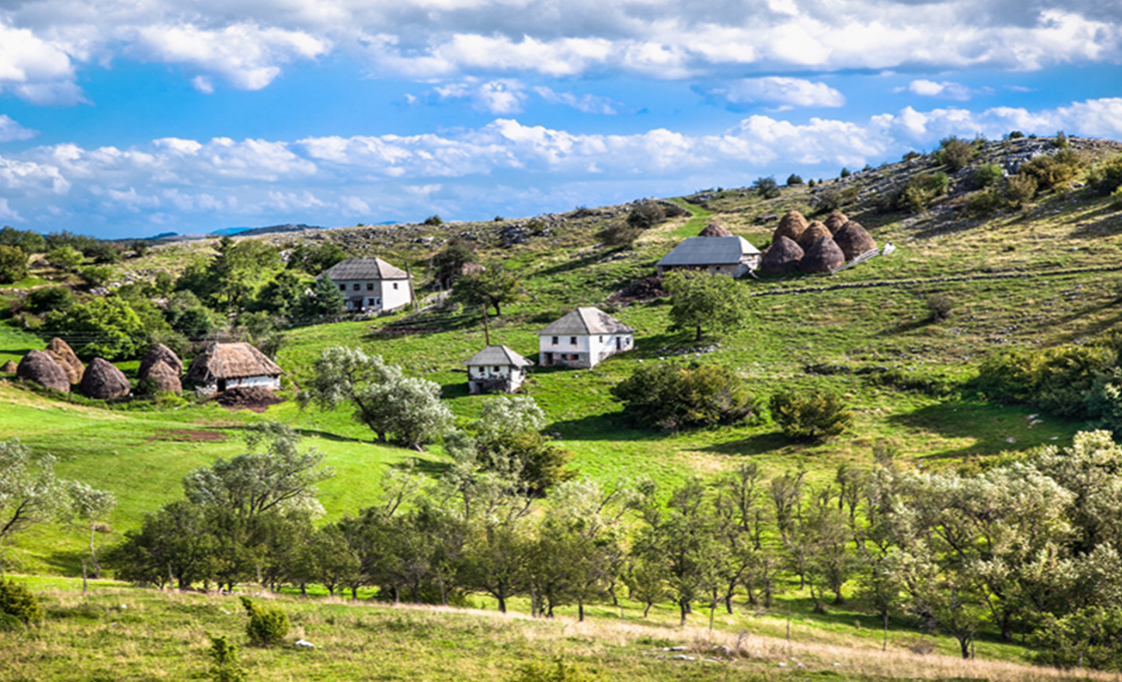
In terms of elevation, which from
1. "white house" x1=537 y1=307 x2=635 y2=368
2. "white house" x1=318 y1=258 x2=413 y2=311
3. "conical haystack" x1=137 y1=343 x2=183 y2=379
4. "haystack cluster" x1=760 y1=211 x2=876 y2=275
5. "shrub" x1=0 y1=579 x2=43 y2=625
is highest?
"haystack cluster" x1=760 y1=211 x2=876 y2=275

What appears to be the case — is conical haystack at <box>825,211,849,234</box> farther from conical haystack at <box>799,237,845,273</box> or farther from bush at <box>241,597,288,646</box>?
bush at <box>241,597,288,646</box>

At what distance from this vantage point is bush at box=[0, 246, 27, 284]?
9294 cm

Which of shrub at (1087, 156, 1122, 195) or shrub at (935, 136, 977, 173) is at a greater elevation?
shrub at (935, 136, 977, 173)

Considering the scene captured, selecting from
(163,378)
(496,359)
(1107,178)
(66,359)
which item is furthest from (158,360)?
(1107,178)

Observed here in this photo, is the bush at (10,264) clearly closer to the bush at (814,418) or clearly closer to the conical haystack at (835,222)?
the bush at (814,418)

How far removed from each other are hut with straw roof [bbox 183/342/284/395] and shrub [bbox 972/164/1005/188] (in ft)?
356

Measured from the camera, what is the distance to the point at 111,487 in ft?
131

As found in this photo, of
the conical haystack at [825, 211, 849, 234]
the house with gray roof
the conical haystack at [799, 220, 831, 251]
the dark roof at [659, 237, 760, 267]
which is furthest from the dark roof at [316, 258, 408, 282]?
the conical haystack at [825, 211, 849, 234]

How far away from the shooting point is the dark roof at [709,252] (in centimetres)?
10712

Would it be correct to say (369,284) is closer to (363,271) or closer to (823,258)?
(363,271)

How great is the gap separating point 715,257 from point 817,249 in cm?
1397

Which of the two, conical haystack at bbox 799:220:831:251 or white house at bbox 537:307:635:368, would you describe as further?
conical haystack at bbox 799:220:831:251

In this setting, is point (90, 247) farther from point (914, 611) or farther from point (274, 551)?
point (914, 611)

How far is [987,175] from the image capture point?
117625mm
